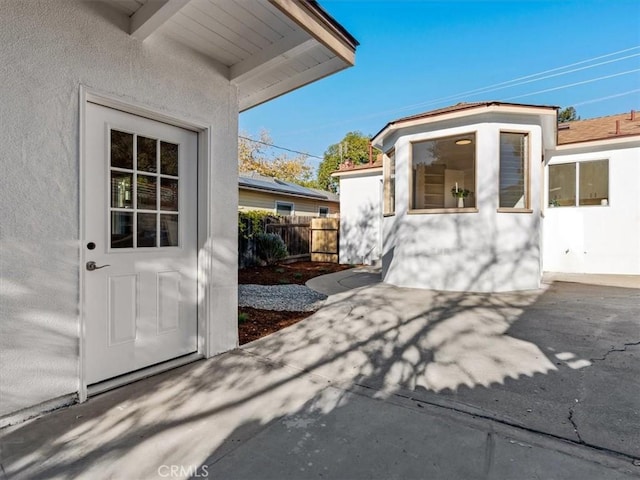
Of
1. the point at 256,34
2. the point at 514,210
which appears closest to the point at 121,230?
the point at 256,34

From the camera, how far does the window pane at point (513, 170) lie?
6402mm

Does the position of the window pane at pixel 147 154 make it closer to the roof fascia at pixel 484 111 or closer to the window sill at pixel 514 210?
the roof fascia at pixel 484 111

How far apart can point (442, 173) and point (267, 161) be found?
21250mm

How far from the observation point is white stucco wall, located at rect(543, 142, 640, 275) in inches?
318

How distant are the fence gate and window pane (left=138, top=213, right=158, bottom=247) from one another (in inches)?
359

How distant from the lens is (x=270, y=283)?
7660 millimetres

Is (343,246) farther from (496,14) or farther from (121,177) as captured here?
(121,177)

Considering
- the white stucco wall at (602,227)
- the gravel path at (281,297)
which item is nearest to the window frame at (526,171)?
the white stucco wall at (602,227)

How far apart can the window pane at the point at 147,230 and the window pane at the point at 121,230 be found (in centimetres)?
8

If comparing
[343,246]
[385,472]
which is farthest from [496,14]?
[385,472]

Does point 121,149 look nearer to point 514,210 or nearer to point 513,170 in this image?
point 514,210

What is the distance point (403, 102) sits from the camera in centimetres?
2200

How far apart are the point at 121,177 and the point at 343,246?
919 centimetres

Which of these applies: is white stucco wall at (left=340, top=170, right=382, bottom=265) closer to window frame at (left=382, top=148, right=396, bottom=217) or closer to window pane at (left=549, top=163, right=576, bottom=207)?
window frame at (left=382, top=148, right=396, bottom=217)
